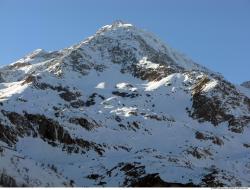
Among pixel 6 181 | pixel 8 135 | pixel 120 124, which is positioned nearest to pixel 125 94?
pixel 120 124

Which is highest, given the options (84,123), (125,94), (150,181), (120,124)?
(125,94)

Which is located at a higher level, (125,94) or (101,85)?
(101,85)

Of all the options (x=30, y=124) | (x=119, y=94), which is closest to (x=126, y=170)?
(x=30, y=124)

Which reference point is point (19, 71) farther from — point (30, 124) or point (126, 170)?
point (126, 170)

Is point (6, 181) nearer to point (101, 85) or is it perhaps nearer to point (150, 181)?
point (150, 181)

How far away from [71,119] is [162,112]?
2761cm

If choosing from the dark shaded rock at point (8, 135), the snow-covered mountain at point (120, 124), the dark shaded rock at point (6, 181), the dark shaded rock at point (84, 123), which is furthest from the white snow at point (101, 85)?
the dark shaded rock at point (6, 181)

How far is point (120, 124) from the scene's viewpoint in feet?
301

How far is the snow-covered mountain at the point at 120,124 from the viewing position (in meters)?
49.6

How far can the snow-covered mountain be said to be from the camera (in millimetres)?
49562

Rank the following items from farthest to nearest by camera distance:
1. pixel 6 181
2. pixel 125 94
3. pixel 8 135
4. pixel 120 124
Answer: pixel 125 94, pixel 120 124, pixel 8 135, pixel 6 181

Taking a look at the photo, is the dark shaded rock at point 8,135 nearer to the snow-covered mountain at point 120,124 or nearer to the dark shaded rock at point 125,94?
the snow-covered mountain at point 120,124


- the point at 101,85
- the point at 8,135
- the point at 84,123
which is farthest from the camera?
the point at 101,85

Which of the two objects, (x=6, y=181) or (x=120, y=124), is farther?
(x=120, y=124)
